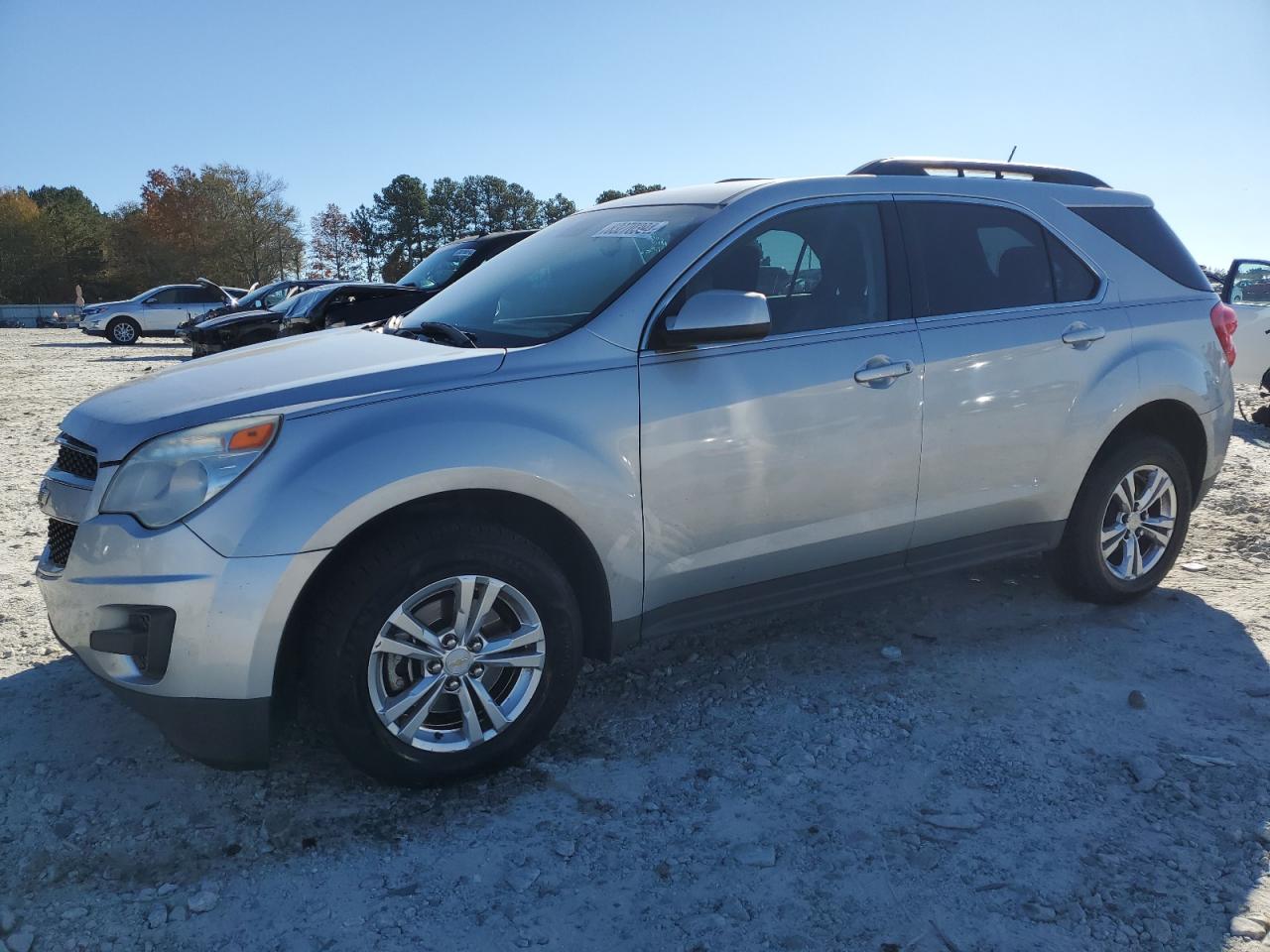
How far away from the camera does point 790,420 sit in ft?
10.7

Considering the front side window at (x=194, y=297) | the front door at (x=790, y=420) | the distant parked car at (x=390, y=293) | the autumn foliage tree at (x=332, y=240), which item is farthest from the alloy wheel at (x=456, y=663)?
the autumn foliage tree at (x=332, y=240)

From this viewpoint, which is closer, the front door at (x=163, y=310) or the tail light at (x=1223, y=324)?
the tail light at (x=1223, y=324)

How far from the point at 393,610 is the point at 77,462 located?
1086 mm

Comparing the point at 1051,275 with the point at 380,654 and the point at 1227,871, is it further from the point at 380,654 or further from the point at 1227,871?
the point at 380,654

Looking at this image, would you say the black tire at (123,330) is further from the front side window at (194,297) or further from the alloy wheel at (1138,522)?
the alloy wheel at (1138,522)

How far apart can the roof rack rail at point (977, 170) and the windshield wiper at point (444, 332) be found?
178 cm

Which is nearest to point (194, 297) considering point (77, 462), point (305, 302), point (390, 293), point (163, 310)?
point (163, 310)

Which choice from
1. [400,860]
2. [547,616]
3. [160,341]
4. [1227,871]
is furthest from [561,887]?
[160,341]

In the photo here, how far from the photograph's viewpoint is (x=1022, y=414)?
381 centimetres

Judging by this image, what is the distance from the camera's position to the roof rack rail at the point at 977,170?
395cm

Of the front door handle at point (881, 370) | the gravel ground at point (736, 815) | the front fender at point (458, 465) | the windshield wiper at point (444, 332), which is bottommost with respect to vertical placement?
the gravel ground at point (736, 815)

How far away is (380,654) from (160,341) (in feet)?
92.4

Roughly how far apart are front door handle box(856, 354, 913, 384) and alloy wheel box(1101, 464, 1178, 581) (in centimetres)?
145

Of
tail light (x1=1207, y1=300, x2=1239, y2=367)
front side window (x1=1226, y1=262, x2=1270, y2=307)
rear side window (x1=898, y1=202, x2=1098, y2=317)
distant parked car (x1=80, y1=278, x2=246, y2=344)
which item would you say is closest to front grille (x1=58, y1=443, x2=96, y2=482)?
rear side window (x1=898, y1=202, x2=1098, y2=317)
